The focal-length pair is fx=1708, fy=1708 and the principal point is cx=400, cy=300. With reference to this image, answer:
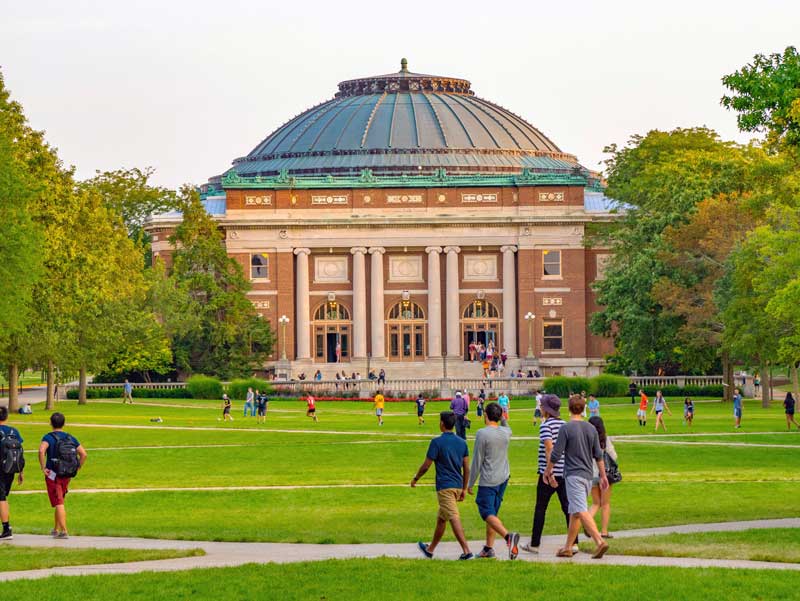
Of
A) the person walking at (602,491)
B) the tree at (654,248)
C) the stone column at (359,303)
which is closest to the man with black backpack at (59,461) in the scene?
the person walking at (602,491)

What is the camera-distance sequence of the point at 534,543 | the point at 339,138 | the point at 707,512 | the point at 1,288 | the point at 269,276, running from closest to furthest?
the point at 534,543
the point at 707,512
the point at 1,288
the point at 269,276
the point at 339,138

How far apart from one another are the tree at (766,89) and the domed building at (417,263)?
84773 mm

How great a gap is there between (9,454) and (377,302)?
3651 inches

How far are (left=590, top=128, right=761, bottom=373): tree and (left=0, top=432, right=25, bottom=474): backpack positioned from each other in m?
59.6

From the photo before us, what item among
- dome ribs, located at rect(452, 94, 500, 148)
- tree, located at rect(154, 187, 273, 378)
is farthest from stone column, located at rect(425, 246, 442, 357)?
dome ribs, located at rect(452, 94, 500, 148)

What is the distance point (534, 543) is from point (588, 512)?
1.39 meters

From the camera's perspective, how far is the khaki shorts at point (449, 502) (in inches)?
883

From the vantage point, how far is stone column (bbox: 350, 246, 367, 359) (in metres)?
117

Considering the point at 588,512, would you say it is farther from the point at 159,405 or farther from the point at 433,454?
the point at 159,405

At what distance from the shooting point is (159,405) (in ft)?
→ 277

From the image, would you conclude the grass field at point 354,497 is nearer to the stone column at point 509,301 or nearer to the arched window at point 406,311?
the stone column at point 509,301

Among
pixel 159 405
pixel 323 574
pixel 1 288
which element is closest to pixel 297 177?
pixel 159 405

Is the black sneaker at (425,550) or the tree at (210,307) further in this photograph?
the tree at (210,307)

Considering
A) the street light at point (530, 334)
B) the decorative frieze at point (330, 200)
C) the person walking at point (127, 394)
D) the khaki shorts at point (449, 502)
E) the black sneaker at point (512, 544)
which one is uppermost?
the decorative frieze at point (330, 200)
